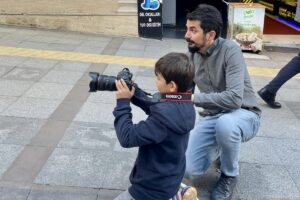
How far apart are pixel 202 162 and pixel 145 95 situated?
3.25 feet

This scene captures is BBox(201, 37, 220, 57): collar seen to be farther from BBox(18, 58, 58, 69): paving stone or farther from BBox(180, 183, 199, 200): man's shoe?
BBox(18, 58, 58, 69): paving stone

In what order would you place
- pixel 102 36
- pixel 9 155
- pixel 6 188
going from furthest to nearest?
pixel 102 36 < pixel 9 155 < pixel 6 188

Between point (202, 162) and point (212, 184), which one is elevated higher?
point (202, 162)

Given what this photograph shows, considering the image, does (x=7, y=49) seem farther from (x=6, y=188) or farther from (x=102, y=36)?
(x=6, y=188)

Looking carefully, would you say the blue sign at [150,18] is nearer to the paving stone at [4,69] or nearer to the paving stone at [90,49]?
the paving stone at [90,49]

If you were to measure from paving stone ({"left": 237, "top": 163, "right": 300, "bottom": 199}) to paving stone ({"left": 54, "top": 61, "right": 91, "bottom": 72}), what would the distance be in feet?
11.5

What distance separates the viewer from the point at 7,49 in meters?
7.60

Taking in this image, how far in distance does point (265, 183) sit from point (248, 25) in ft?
18.6

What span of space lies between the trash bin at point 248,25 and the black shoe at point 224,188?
5.78m

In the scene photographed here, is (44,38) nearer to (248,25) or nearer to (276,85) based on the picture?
(248,25)

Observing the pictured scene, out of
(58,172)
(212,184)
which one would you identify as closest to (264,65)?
(212,184)

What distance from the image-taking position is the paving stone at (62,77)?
19.9ft

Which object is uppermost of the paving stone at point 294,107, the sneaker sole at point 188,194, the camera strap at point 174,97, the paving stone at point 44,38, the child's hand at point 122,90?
the child's hand at point 122,90

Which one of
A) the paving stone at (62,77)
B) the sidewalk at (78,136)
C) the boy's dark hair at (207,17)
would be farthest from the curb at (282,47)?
the boy's dark hair at (207,17)
